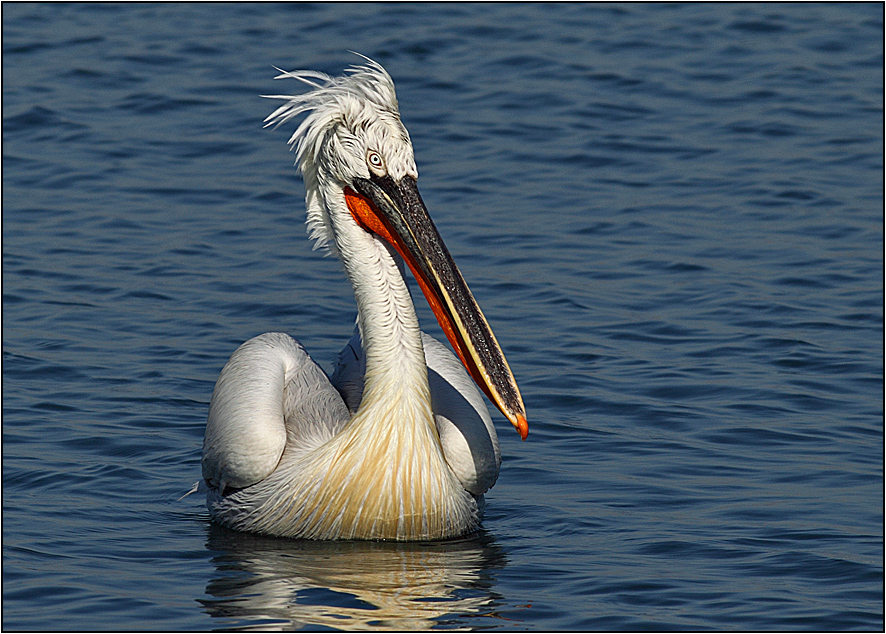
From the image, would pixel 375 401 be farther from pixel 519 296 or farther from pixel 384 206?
pixel 519 296

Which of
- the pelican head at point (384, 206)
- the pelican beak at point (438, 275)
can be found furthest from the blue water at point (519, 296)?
the pelican head at point (384, 206)

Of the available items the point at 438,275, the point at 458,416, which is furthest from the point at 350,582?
the point at 438,275

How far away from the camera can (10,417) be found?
20.9ft

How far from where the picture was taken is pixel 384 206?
4984mm

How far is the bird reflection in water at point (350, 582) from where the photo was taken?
4.42 meters

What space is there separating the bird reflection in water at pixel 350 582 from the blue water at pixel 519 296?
0.5 inches

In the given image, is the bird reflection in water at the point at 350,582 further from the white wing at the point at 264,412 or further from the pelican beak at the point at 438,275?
the pelican beak at the point at 438,275

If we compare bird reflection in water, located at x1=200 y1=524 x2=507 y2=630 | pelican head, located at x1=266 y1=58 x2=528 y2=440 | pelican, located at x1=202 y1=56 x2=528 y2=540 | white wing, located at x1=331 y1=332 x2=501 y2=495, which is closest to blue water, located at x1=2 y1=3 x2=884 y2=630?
bird reflection in water, located at x1=200 y1=524 x2=507 y2=630

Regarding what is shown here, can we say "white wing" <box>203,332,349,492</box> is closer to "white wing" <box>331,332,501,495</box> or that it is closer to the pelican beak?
"white wing" <box>331,332,501,495</box>

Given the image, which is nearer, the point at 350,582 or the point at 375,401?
the point at 350,582

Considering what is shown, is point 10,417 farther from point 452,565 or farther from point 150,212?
point 150,212

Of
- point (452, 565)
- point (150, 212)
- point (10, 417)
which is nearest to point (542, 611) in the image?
point (452, 565)

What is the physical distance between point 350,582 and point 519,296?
11.5 feet

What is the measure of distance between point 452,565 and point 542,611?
0.47 meters
